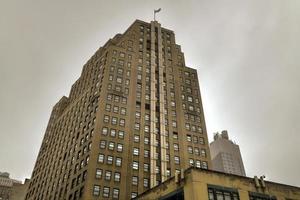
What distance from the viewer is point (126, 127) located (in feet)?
213

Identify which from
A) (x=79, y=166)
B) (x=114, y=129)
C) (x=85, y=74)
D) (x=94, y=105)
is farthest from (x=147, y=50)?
(x=79, y=166)

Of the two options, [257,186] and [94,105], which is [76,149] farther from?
[257,186]

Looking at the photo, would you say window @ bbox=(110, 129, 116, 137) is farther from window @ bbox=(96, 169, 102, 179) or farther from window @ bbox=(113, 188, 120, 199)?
window @ bbox=(113, 188, 120, 199)

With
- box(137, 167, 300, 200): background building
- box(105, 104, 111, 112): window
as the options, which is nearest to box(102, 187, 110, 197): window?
box(137, 167, 300, 200): background building

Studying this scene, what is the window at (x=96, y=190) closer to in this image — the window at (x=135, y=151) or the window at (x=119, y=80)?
the window at (x=135, y=151)

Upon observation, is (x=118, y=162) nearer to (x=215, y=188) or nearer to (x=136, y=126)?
(x=136, y=126)

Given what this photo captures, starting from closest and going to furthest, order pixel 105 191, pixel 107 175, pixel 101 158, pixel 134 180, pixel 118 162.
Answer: pixel 105 191 → pixel 107 175 → pixel 101 158 → pixel 134 180 → pixel 118 162

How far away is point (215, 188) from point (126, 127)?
1261 inches

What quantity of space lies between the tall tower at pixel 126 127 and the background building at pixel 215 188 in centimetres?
1802

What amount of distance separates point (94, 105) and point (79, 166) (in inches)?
595

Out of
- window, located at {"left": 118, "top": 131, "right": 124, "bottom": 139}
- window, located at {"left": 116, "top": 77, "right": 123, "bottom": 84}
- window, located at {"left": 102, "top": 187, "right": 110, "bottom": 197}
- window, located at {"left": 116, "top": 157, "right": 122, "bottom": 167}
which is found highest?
window, located at {"left": 116, "top": 77, "right": 123, "bottom": 84}

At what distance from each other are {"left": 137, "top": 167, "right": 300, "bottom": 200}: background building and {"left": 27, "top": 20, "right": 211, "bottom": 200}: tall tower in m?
18.0

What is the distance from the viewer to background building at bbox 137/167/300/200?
35188mm

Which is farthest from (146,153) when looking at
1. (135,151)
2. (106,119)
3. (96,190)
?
(96,190)
